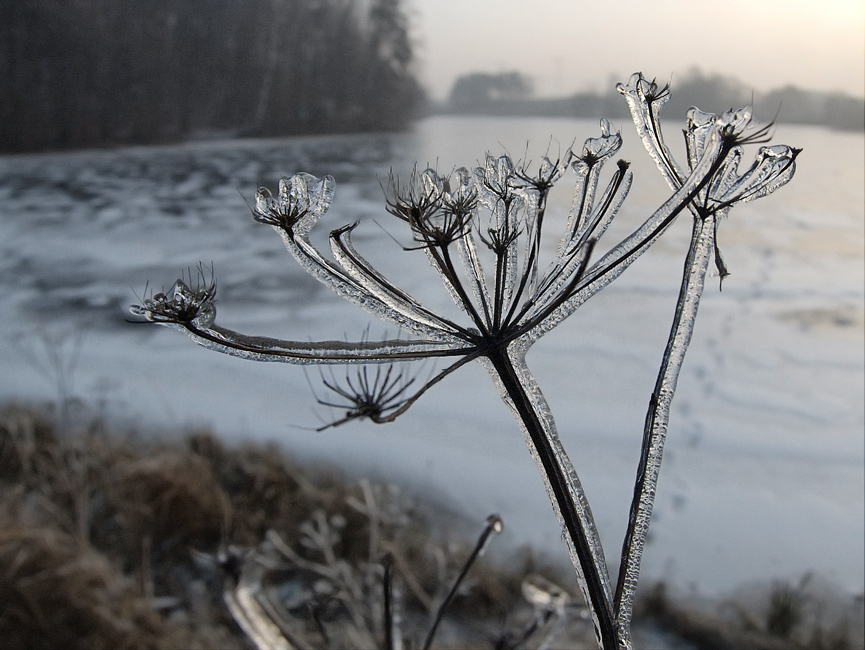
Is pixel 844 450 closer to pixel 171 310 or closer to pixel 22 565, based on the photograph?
pixel 171 310

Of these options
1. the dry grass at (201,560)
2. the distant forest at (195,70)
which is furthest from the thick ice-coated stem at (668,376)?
the distant forest at (195,70)

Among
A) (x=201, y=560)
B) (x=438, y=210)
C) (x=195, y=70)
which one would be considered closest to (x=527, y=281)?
(x=438, y=210)

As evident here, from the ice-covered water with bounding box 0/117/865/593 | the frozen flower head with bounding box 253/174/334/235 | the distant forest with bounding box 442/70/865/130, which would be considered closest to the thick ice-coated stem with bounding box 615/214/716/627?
the frozen flower head with bounding box 253/174/334/235

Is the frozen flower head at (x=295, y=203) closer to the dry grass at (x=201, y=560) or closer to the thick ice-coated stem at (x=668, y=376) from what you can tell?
the thick ice-coated stem at (x=668, y=376)

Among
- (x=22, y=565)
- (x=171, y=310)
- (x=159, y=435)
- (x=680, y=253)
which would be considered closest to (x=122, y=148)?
(x=159, y=435)

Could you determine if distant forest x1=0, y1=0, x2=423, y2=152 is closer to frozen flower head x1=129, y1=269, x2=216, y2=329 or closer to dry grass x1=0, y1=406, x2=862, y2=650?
dry grass x1=0, y1=406, x2=862, y2=650

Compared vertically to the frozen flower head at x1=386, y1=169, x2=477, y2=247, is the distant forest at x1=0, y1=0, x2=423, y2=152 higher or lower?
higher

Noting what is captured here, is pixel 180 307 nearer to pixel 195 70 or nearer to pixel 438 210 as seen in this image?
pixel 438 210

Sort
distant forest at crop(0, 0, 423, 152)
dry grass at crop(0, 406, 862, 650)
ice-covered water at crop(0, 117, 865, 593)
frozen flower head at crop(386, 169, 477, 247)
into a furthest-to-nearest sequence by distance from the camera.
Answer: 1. distant forest at crop(0, 0, 423, 152)
2. ice-covered water at crop(0, 117, 865, 593)
3. dry grass at crop(0, 406, 862, 650)
4. frozen flower head at crop(386, 169, 477, 247)
